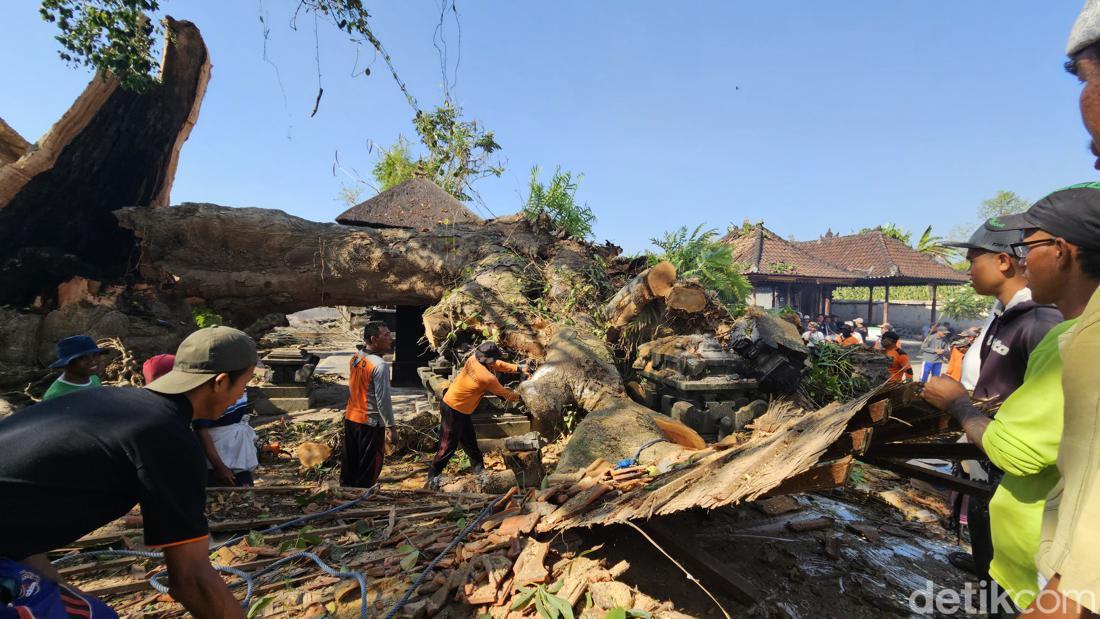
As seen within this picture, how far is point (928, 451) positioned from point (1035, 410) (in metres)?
0.89

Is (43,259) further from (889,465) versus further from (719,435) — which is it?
(889,465)

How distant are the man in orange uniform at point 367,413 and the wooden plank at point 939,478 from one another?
382cm

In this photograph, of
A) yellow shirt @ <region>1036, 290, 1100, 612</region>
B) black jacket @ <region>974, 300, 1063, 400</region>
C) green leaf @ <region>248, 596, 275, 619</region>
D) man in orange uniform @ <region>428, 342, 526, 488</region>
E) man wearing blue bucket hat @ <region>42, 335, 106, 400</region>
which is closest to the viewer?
yellow shirt @ <region>1036, 290, 1100, 612</region>

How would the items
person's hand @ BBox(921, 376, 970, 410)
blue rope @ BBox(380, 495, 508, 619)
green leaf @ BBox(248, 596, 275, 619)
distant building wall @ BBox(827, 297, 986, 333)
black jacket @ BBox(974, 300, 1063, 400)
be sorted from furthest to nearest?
1. distant building wall @ BBox(827, 297, 986, 333)
2. black jacket @ BBox(974, 300, 1063, 400)
3. green leaf @ BBox(248, 596, 275, 619)
4. blue rope @ BBox(380, 495, 508, 619)
5. person's hand @ BBox(921, 376, 970, 410)

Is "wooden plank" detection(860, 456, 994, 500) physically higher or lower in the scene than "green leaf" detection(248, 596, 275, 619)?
higher

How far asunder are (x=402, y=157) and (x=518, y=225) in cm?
1554

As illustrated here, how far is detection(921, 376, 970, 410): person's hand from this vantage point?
164 centimetres

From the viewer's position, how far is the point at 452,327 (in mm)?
7281

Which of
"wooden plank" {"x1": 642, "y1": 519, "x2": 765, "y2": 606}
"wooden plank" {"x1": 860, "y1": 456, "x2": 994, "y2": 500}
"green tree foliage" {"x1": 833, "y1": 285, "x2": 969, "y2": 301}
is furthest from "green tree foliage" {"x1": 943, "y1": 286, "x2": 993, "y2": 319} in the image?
"wooden plank" {"x1": 642, "y1": 519, "x2": 765, "y2": 606}

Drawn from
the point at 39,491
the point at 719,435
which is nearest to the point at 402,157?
the point at 719,435

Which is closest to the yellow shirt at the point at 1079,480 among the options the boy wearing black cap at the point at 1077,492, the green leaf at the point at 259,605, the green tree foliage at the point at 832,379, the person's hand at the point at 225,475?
the boy wearing black cap at the point at 1077,492

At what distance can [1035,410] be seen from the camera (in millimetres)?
1235

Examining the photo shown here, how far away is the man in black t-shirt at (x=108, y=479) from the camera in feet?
4.19

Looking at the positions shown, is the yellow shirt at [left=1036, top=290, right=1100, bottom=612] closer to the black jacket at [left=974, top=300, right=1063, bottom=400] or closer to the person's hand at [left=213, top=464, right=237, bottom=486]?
the black jacket at [left=974, top=300, right=1063, bottom=400]
